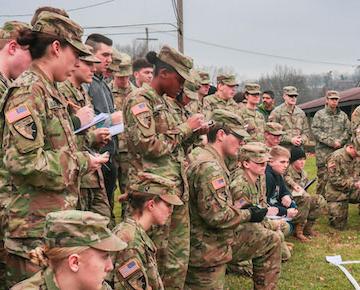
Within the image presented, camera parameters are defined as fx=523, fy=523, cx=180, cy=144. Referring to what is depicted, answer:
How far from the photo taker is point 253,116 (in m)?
9.29

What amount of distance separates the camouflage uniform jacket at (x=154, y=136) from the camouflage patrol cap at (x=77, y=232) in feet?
5.60

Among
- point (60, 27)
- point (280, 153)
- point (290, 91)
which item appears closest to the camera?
A: point (60, 27)

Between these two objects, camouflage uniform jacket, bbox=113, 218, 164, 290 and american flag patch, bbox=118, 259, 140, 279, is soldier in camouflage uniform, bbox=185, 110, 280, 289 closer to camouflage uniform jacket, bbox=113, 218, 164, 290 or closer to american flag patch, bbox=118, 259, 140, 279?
camouflage uniform jacket, bbox=113, 218, 164, 290

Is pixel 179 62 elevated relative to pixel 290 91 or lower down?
elevated

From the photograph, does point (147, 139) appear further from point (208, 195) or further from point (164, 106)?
point (208, 195)

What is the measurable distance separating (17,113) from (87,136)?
0.98 m

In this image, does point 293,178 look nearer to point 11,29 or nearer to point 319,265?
point 319,265

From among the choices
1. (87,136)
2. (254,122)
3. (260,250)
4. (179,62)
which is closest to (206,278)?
(260,250)

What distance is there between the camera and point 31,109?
2766 mm

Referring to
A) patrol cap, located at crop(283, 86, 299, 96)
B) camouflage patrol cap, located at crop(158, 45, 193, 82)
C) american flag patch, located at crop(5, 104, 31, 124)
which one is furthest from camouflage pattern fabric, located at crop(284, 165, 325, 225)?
american flag patch, located at crop(5, 104, 31, 124)

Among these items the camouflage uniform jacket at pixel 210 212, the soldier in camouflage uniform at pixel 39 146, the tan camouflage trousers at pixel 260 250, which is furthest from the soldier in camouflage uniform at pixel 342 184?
the soldier in camouflage uniform at pixel 39 146

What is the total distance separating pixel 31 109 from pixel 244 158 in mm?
2908

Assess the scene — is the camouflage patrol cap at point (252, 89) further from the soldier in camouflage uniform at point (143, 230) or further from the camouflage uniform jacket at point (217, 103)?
the soldier in camouflage uniform at point (143, 230)

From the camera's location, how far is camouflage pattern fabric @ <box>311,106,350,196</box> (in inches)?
392
